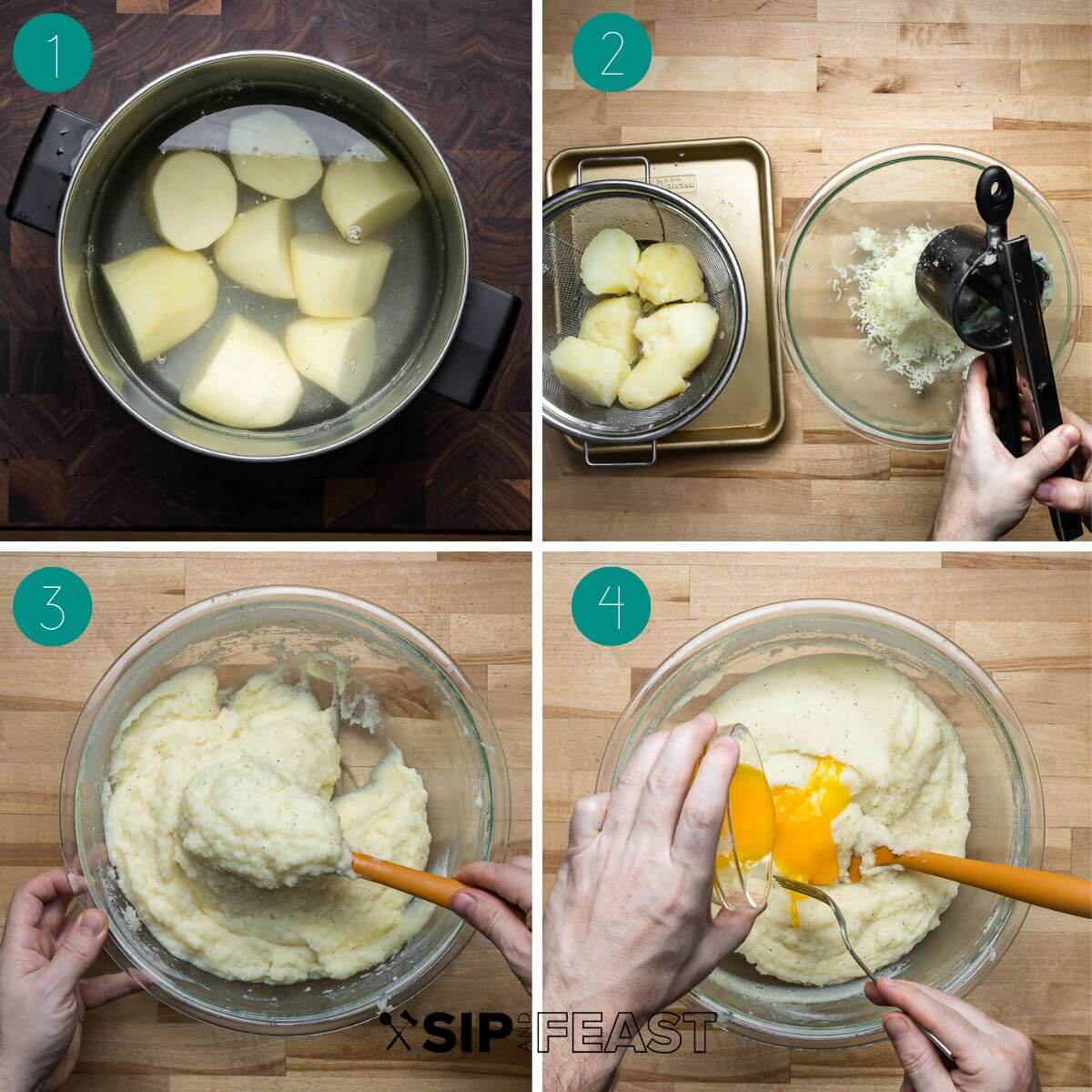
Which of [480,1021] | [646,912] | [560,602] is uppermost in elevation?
[560,602]

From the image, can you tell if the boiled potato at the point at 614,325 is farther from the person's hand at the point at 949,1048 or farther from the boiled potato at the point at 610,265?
the person's hand at the point at 949,1048

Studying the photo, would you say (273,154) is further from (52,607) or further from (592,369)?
(52,607)

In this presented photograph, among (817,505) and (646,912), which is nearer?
(646,912)

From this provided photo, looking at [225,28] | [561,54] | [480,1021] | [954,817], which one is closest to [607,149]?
[561,54]

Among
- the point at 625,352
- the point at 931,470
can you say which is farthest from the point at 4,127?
the point at 931,470

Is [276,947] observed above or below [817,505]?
below

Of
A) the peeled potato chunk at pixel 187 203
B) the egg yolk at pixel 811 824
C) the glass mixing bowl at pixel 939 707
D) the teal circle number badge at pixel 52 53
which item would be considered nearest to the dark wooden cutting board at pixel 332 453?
the teal circle number badge at pixel 52 53

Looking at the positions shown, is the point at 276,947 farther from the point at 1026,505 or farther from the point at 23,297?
the point at 1026,505
